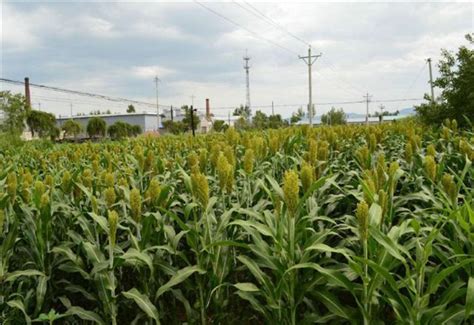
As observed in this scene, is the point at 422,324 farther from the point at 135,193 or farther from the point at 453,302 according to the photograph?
the point at 135,193

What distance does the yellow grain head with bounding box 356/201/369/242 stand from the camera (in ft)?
4.78

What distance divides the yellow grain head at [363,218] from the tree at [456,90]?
8.90 m

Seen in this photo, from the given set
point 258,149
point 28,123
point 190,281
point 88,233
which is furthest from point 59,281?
point 28,123

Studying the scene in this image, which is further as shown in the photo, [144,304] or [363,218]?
[144,304]

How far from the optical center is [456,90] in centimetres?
976

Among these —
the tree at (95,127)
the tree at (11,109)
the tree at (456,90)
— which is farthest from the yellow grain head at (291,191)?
the tree at (95,127)

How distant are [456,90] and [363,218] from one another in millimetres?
9706

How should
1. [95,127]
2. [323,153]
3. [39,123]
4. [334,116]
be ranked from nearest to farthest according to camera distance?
[323,153] < [39,123] < [95,127] < [334,116]

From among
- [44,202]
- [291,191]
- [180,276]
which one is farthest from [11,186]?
[291,191]

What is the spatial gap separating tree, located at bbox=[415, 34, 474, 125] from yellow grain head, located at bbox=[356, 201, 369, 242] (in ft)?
29.2

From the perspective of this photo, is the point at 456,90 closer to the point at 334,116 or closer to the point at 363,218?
the point at 363,218

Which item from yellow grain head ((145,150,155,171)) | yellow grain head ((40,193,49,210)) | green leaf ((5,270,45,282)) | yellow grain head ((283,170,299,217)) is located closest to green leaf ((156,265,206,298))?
yellow grain head ((283,170,299,217))

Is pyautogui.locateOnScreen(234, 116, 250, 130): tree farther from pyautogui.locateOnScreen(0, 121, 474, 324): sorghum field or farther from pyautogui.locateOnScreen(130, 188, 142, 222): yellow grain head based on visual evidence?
pyautogui.locateOnScreen(130, 188, 142, 222): yellow grain head

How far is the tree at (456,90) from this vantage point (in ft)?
30.7
